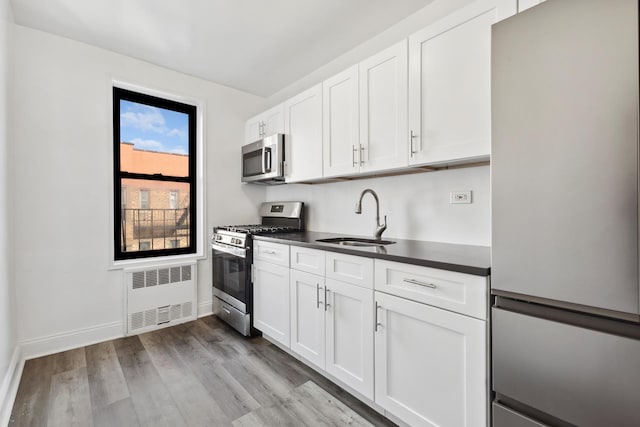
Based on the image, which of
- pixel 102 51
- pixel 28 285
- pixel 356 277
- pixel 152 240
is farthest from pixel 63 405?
pixel 102 51

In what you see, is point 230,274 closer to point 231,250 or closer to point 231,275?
point 231,275

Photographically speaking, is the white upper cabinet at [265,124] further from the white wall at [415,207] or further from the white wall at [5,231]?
the white wall at [5,231]

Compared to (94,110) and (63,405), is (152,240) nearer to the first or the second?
(94,110)

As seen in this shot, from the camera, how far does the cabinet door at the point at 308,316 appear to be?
1934 millimetres

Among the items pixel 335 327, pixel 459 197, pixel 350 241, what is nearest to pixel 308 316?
pixel 335 327

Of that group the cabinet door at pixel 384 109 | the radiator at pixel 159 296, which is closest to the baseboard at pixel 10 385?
the radiator at pixel 159 296

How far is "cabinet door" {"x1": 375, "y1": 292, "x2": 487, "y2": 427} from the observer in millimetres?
1209

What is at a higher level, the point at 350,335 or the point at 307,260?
the point at 307,260

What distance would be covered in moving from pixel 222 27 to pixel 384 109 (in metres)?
1.44

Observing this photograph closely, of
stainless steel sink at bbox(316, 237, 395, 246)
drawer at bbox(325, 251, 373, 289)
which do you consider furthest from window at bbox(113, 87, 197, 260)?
drawer at bbox(325, 251, 373, 289)

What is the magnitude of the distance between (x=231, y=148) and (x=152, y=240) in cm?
128

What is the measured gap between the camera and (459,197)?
1.88 meters

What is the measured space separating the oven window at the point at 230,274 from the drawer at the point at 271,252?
0.17m

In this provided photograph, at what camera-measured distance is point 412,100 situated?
1744 millimetres
